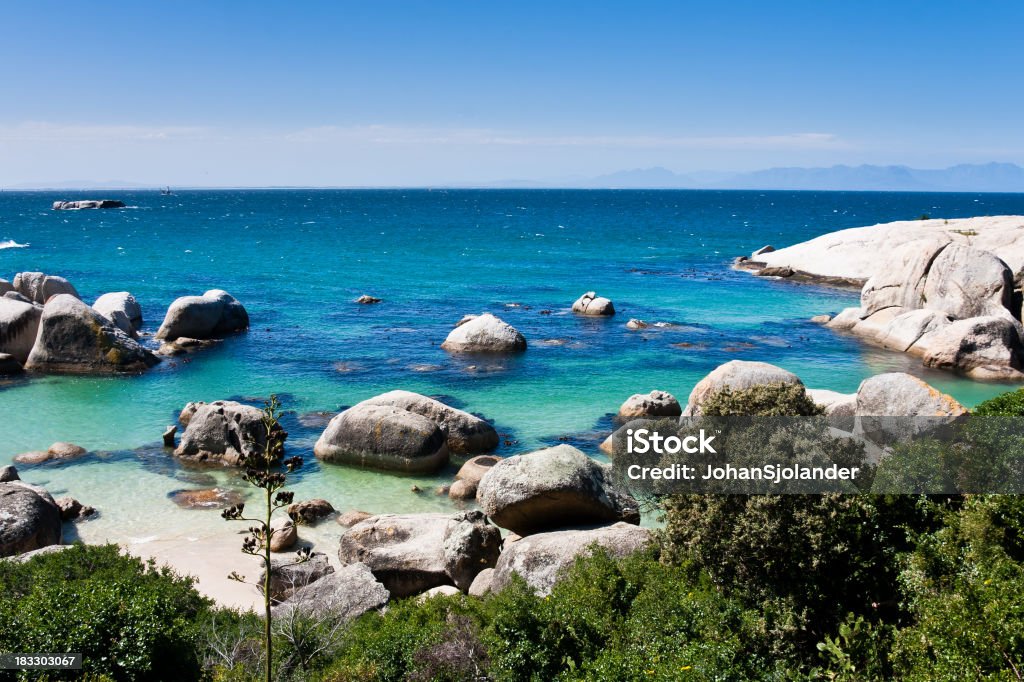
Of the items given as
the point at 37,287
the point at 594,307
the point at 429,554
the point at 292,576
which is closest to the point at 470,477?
the point at 429,554

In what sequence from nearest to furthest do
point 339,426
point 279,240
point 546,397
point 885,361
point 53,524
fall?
1. point 53,524
2. point 339,426
3. point 546,397
4. point 885,361
5. point 279,240

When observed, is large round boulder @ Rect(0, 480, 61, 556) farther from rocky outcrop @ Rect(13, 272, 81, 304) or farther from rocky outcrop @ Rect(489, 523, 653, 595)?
rocky outcrop @ Rect(13, 272, 81, 304)

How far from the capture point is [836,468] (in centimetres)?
1234

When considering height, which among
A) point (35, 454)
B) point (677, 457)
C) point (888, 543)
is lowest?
point (35, 454)

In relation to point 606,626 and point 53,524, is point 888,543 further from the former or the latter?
point 53,524

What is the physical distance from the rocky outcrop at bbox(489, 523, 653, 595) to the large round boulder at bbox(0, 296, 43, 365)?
1173 inches

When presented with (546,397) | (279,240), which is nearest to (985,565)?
(546,397)

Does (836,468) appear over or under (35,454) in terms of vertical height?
over

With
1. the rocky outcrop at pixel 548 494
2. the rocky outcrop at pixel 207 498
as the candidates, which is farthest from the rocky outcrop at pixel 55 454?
the rocky outcrop at pixel 548 494

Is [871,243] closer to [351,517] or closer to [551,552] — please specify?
[351,517]

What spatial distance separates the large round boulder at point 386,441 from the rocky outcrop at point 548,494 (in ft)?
17.9

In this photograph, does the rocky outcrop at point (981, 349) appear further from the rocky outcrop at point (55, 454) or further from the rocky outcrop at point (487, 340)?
the rocky outcrop at point (55, 454)

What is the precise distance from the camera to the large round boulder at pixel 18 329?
35.4 metres

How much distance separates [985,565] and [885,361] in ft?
93.3
